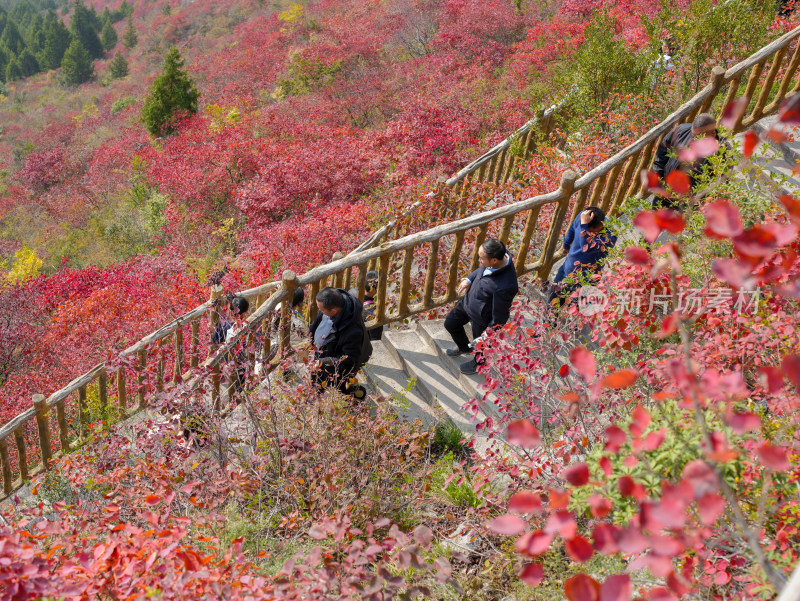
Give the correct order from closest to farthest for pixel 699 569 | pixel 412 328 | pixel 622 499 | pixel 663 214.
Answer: pixel 663 214 < pixel 622 499 < pixel 699 569 < pixel 412 328

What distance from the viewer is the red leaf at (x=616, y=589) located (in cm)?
121

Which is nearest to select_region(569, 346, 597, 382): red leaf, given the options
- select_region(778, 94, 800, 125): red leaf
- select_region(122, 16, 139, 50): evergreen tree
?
select_region(778, 94, 800, 125): red leaf

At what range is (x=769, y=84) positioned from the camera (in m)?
5.83

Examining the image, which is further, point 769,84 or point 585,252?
point 769,84

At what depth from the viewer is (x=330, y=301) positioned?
4.18 meters

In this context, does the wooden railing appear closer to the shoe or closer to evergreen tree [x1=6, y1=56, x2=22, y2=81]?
the shoe

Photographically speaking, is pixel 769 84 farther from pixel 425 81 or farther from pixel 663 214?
pixel 425 81

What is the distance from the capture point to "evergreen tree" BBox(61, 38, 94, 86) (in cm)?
4553

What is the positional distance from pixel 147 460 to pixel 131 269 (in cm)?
1004

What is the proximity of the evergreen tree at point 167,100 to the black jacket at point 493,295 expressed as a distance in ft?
65.0

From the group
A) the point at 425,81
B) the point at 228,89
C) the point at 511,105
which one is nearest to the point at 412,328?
the point at 511,105

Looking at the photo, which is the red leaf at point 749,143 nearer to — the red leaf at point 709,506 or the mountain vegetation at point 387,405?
the mountain vegetation at point 387,405

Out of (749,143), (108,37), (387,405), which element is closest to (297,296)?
(387,405)

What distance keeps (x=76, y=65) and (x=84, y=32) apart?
751 cm
